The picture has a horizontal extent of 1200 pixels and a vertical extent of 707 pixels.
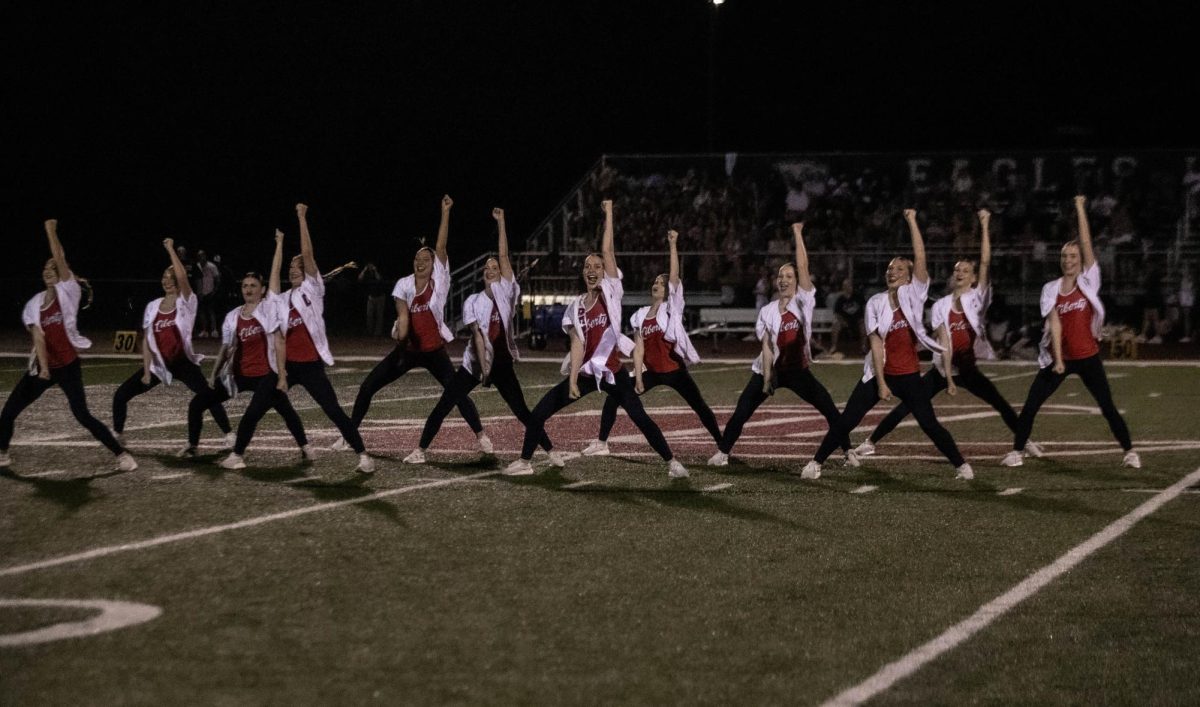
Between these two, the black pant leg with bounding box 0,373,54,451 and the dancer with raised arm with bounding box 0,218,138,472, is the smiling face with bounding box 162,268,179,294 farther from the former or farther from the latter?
the black pant leg with bounding box 0,373,54,451

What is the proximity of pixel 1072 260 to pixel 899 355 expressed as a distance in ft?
5.81

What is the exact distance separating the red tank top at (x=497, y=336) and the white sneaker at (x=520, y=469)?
1.33m

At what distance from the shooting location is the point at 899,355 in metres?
10.8

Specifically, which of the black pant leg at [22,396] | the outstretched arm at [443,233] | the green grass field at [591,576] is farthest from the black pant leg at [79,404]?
the outstretched arm at [443,233]

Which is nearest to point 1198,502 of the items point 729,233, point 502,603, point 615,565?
point 615,565

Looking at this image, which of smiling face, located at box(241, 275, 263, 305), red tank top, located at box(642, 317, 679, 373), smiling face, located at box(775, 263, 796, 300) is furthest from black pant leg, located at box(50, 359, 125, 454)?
smiling face, located at box(775, 263, 796, 300)

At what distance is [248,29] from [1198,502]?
37.6 meters

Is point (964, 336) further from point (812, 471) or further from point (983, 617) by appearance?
point (983, 617)

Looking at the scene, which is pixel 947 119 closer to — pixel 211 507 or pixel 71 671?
pixel 211 507

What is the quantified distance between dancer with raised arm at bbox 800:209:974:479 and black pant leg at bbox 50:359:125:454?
5424mm

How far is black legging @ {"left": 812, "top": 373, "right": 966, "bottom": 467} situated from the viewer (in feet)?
34.9

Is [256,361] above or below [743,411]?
above

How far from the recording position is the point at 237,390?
11.7m

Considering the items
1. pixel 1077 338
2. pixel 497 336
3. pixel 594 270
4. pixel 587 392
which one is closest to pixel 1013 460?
pixel 1077 338
